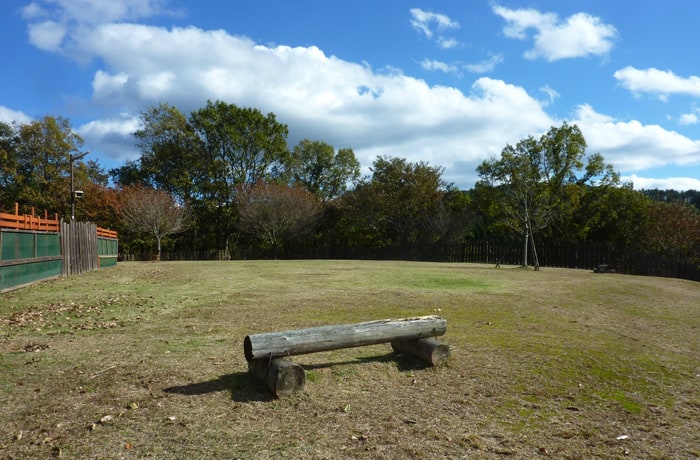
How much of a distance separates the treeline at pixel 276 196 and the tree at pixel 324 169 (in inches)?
81.9

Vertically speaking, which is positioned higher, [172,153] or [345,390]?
[172,153]

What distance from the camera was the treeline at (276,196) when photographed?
41281 millimetres

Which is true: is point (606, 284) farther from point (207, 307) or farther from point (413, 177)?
point (413, 177)

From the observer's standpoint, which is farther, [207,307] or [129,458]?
[207,307]

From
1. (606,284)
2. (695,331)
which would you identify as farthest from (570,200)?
(695,331)

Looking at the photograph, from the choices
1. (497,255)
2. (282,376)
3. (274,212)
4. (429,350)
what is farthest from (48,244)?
(497,255)

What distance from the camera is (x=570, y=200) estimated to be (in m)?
40.0

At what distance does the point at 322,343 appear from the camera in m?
5.31

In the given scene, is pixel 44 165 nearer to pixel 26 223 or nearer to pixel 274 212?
pixel 274 212

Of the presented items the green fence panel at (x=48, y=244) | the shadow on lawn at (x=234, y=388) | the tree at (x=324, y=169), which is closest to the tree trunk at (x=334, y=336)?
the shadow on lawn at (x=234, y=388)

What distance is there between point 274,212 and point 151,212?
428 inches

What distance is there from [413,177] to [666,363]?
135ft

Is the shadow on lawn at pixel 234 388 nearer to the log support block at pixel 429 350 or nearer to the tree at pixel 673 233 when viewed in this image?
the log support block at pixel 429 350

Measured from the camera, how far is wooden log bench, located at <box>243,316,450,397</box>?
4844 mm
